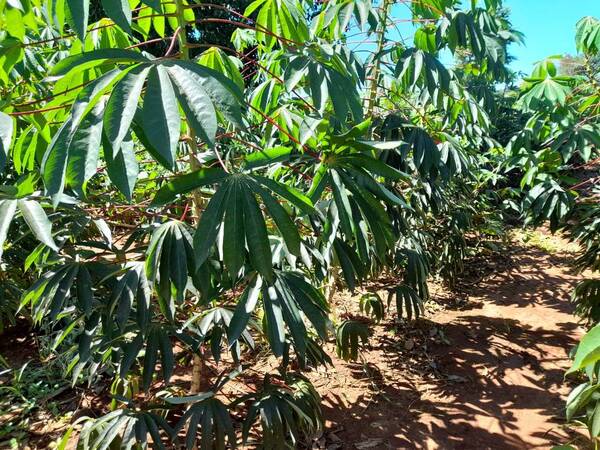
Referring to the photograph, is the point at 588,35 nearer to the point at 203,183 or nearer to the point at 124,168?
the point at 203,183

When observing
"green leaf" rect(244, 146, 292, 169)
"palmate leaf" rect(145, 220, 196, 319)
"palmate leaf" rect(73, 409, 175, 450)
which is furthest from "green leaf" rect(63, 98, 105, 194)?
"palmate leaf" rect(73, 409, 175, 450)

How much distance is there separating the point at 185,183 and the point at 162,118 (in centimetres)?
24

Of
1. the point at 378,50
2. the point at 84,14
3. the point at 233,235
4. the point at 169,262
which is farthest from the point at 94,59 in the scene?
the point at 378,50

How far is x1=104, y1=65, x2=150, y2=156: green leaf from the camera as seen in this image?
593mm

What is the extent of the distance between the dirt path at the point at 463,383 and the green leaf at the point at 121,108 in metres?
1.84

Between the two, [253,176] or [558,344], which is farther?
[558,344]

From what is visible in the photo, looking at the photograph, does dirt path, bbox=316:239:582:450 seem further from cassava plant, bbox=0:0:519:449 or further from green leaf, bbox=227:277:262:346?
green leaf, bbox=227:277:262:346

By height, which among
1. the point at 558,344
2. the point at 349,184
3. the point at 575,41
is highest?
the point at 575,41

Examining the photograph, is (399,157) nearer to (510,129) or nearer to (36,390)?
(36,390)

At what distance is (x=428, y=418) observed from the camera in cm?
210

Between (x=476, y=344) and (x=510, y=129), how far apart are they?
5.58 metres

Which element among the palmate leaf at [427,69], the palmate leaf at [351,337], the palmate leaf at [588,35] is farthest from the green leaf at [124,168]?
the palmate leaf at [588,35]

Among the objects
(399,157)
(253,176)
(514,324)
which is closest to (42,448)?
(253,176)

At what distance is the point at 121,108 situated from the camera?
62cm
